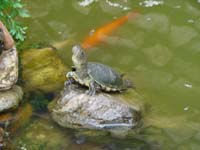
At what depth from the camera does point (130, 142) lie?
6.04 meters

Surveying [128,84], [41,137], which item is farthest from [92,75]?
[41,137]

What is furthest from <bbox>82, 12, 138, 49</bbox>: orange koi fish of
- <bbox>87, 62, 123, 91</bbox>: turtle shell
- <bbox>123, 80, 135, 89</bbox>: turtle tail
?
<bbox>87, 62, 123, 91</bbox>: turtle shell

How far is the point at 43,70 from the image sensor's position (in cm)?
705

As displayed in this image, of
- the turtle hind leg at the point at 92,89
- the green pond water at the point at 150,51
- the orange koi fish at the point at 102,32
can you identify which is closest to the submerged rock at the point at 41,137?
the green pond water at the point at 150,51

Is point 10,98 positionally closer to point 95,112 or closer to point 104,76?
point 95,112

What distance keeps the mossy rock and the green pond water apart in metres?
0.27

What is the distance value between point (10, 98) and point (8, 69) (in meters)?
0.34

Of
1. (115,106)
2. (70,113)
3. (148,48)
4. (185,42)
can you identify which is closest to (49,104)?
(70,113)

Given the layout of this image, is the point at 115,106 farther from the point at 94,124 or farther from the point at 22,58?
the point at 22,58

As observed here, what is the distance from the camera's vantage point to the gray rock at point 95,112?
6.18m

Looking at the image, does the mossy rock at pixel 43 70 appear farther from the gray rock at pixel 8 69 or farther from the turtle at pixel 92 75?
the turtle at pixel 92 75

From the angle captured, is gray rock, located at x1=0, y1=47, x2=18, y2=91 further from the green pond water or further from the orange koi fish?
the orange koi fish

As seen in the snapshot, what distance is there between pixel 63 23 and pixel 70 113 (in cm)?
239

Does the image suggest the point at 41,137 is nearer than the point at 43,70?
Yes
